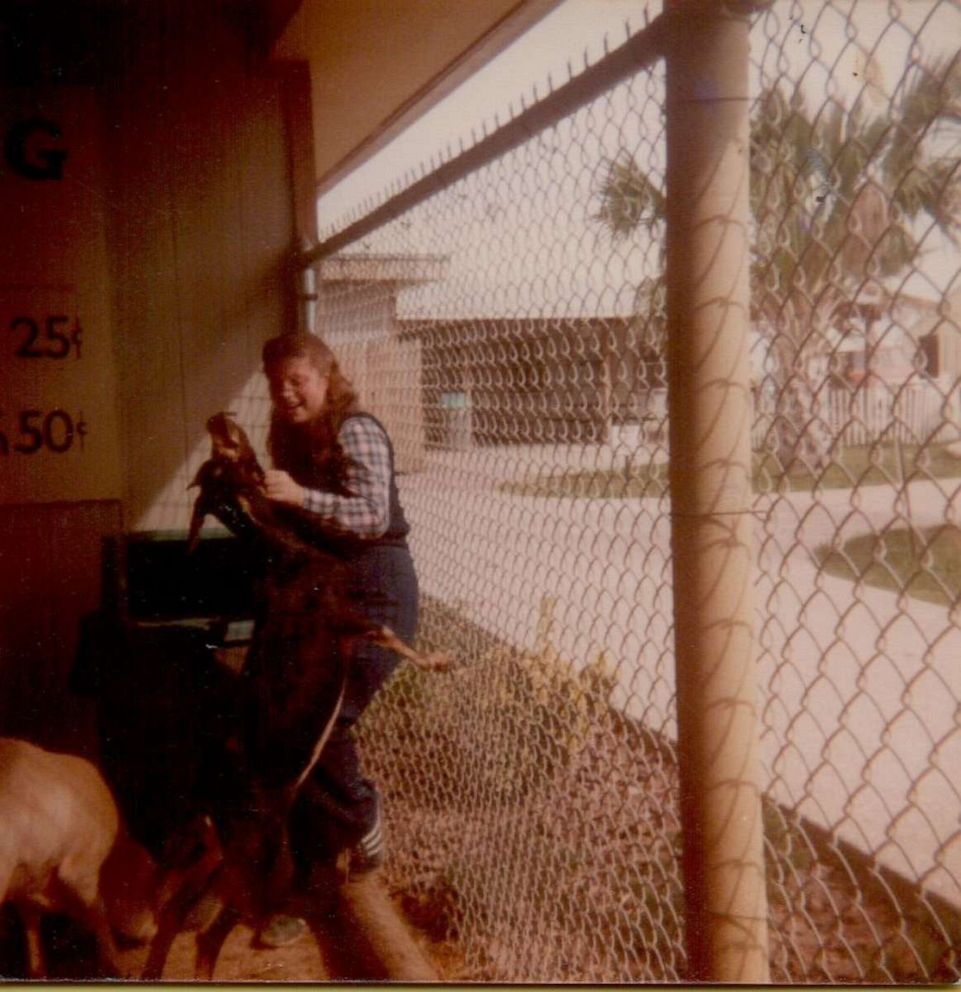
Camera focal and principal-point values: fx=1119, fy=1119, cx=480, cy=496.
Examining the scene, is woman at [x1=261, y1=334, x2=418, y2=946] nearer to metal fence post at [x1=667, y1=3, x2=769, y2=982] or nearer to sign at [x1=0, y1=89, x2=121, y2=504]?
sign at [x1=0, y1=89, x2=121, y2=504]

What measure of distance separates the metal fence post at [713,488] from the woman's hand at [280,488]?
1430mm

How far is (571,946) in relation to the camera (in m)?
2.57

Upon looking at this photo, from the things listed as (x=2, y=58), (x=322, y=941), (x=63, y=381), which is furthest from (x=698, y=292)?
(x=2, y=58)

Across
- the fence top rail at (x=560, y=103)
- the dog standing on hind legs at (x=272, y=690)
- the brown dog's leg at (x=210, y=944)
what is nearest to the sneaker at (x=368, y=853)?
the dog standing on hind legs at (x=272, y=690)

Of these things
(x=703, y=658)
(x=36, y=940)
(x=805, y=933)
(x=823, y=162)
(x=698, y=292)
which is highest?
(x=823, y=162)

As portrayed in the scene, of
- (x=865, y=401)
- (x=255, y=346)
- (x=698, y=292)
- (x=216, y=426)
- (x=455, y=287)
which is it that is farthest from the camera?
(x=255, y=346)

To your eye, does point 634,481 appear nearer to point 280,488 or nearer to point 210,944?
point 280,488

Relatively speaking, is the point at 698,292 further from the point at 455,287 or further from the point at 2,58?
the point at 2,58

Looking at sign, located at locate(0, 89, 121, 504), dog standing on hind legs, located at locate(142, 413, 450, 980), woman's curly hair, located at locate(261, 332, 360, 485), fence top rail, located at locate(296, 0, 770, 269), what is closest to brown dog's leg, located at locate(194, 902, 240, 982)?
dog standing on hind legs, located at locate(142, 413, 450, 980)

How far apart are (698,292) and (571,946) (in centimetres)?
186

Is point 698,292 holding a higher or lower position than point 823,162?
lower

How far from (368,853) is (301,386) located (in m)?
1.29

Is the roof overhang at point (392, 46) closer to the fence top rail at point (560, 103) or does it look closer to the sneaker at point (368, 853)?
the fence top rail at point (560, 103)

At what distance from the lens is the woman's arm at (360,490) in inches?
107
